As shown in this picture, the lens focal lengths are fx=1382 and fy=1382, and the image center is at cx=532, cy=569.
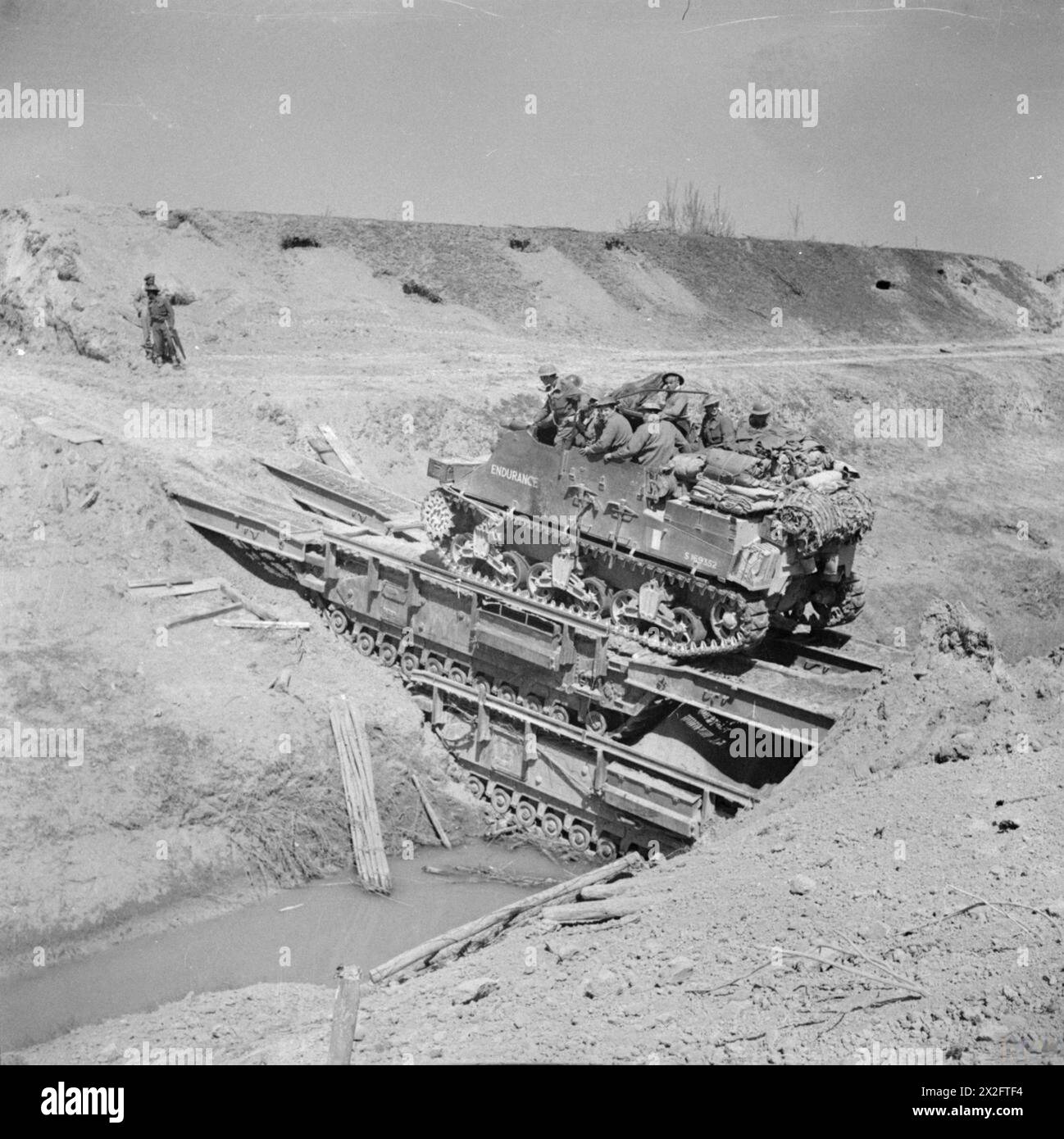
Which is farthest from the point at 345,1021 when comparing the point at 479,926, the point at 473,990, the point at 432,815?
the point at 432,815

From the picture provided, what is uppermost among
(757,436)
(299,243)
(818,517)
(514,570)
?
(299,243)

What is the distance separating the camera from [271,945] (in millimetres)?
13328

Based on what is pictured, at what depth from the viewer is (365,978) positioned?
461 inches

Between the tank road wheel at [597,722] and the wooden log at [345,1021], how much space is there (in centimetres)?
736

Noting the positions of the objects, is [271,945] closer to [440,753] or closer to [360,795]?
[360,795]

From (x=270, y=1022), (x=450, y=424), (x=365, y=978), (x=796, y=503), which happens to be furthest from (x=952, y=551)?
(x=270, y=1022)

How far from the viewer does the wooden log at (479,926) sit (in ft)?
33.3

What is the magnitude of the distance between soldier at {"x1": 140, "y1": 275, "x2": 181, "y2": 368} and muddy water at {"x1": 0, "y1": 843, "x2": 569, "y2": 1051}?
13.0 meters

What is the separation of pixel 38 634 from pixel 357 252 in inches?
846

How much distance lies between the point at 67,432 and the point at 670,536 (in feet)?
31.5

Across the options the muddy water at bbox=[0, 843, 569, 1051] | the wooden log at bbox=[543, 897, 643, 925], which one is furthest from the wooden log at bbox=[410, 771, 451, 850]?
the wooden log at bbox=[543, 897, 643, 925]

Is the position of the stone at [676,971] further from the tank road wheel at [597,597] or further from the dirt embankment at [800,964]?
the tank road wheel at [597,597]

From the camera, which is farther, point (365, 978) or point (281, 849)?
point (281, 849)
